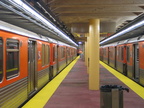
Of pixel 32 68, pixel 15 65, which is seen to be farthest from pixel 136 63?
pixel 15 65

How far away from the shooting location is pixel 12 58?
5.33 meters

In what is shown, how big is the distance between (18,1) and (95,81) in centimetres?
561

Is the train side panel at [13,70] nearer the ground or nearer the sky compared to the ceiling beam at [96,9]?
nearer the ground

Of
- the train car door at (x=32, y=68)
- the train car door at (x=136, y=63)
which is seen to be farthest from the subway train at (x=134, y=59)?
the train car door at (x=32, y=68)

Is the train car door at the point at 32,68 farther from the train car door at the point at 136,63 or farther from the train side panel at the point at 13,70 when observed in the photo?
the train car door at the point at 136,63

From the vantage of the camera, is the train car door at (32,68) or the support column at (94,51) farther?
the support column at (94,51)

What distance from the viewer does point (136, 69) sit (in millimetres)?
11156

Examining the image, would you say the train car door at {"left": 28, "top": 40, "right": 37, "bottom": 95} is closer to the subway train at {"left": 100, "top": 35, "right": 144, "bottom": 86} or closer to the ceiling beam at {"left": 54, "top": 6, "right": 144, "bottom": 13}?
the ceiling beam at {"left": 54, "top": 6, "right": 144, "bottom": 13}

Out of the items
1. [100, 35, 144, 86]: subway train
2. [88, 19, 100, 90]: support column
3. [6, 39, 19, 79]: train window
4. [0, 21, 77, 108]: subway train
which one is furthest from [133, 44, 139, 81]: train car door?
[6, 39, 19, 79]: train window

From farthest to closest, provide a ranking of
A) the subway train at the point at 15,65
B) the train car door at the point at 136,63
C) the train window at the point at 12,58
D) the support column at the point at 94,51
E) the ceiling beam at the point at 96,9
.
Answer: the train car door at the point at 136,63
the support column at the point at 94,51
the ceiling beam at the point at 96,9
the train window at the point at 12,58
the subway train at the point at 15,65

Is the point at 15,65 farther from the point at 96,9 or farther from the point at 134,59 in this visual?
the point at 134,59

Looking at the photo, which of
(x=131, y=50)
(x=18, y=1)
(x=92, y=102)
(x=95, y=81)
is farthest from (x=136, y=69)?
(x=18, y=1)

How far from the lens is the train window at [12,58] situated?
4.93 metres

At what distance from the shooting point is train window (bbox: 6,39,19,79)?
493 cm
